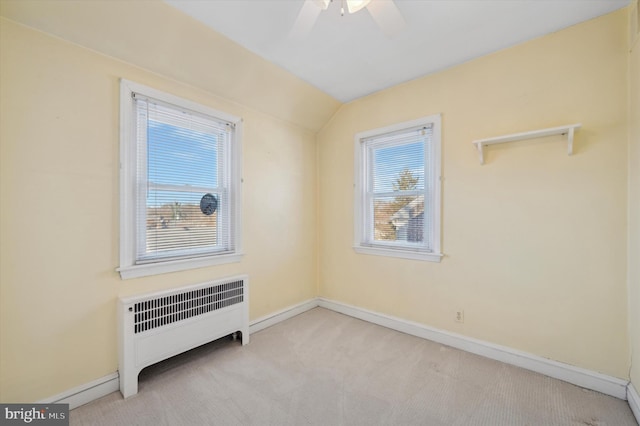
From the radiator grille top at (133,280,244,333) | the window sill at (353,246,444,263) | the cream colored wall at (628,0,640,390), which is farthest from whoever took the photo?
the window sill at (353,246,444,263)

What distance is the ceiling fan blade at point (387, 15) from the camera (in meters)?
1.38

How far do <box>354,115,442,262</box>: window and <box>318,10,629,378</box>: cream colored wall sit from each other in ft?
0.37

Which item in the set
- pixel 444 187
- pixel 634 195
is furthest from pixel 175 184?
pixel 634 195

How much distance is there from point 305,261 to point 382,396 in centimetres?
182

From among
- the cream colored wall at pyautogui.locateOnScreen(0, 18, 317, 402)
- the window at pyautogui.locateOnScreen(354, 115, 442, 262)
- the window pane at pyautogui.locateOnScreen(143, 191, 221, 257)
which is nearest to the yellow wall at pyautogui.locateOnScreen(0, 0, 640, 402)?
the cream colored wall at pyautogui.locateOnScreen(0, 18, 317, 402)

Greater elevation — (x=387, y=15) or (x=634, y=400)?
(x=387, y=15)

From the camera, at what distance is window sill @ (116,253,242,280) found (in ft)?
6.25

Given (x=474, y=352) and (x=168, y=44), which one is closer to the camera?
(x=168, y=44)

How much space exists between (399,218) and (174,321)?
7.62 feet

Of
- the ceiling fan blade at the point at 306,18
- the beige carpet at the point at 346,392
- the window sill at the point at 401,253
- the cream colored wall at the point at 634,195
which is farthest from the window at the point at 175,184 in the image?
the cream colored wall at the point at 634,195

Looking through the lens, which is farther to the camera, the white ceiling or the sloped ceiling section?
the white ceiling

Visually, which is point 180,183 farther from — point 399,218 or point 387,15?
point 399,218

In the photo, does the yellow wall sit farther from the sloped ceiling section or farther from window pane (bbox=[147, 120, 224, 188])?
window pane (bbox=[147, 120, 224, 188])

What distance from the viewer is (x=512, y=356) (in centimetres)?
211
